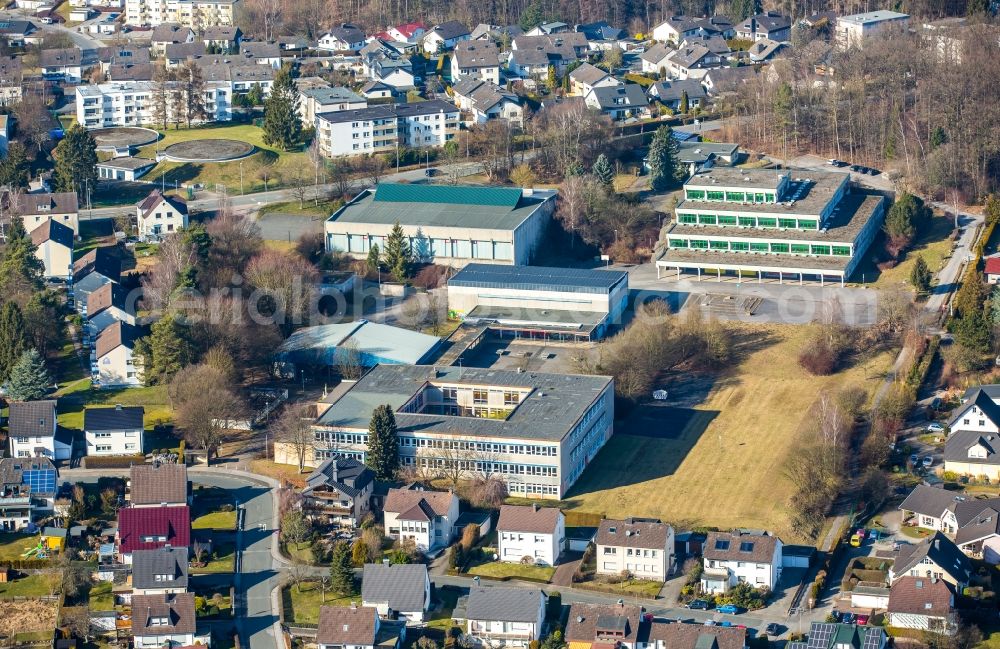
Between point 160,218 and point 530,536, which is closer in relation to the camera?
point 530,536

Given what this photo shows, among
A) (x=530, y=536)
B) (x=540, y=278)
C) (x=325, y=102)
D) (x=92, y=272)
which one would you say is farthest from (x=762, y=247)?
(x=530, y=536)

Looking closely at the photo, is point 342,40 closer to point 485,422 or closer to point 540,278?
point 540,278

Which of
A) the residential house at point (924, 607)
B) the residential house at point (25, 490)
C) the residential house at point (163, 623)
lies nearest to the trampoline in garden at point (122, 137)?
the residential house at point (25, 490)

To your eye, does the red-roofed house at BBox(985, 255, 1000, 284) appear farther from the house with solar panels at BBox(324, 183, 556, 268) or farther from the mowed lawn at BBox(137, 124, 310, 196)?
the mowed lawn at BBox(137, 124, 310, 196)

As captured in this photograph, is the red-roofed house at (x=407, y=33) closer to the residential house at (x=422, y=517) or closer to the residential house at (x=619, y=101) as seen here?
the residential house at (x=619, y=101)

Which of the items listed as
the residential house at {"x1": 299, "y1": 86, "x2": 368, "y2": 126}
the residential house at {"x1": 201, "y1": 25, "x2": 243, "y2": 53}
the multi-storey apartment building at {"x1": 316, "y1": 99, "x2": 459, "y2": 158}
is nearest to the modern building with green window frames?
the multi-storey apartment building at {"x1": 316, "y1": 99, "x2": 459, "y2": 158}

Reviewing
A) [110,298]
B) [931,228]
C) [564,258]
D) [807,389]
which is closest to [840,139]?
[931,228]

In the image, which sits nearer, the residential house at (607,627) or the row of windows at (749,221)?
the residential house at (607,627)
